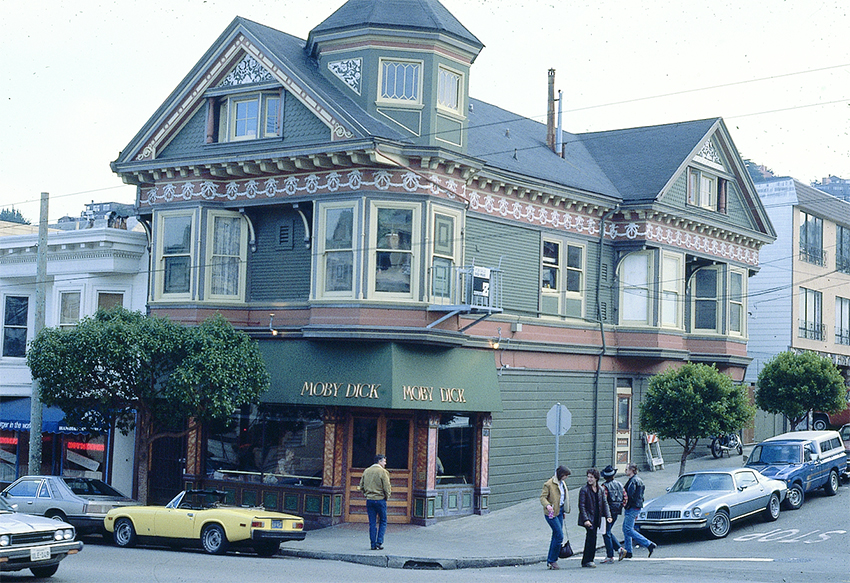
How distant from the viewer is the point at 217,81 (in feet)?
84.9

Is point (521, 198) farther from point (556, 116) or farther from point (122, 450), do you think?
point (122, 450)

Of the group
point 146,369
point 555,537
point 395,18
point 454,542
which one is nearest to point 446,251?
point 395,18

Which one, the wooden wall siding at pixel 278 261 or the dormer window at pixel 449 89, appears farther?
the wooden wall siding at pixel 278 261

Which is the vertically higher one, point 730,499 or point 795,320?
point 795,320

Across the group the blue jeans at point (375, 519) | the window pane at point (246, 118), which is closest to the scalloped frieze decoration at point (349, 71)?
the window pane at point (246, 118)

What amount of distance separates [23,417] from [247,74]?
12302mm

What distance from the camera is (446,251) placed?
2378 cm

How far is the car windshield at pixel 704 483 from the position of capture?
22297 millimetres

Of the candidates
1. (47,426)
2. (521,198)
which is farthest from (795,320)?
(47,426)

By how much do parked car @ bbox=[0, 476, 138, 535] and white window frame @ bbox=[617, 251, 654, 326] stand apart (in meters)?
14.9

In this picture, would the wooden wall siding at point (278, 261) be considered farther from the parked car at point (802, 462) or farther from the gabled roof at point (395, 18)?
the parked car at point (802, 462)

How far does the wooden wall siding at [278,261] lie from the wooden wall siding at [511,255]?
3962 mm

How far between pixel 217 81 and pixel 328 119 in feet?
13.1

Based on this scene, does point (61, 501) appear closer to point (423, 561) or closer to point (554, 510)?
point (423, 561)
